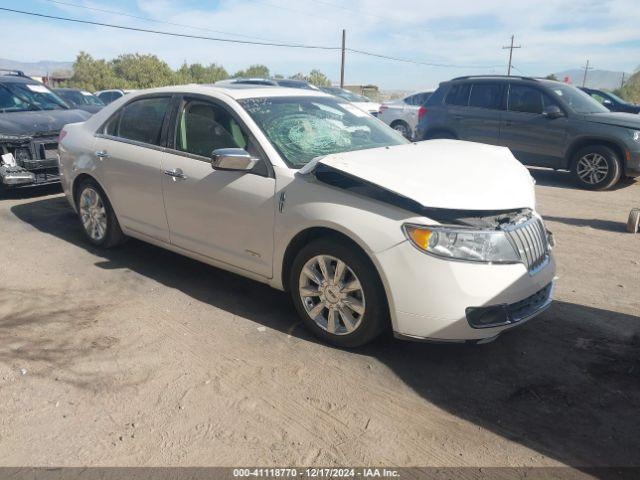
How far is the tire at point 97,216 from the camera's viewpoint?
5.41m

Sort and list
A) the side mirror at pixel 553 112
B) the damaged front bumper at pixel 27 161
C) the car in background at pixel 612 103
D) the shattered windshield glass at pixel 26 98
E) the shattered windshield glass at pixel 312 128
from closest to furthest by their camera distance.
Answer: the shattered windshield glass at pixel 312 128
the damaged front bumper at pixel 27 161
the shattered windshield glass at pixel 26 98
the side mirror at pixel 553 112
the car in background at pixel 612 103

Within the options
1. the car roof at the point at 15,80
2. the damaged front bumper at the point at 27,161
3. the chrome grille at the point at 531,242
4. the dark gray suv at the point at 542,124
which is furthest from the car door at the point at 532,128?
the car roof at the point at 15,80

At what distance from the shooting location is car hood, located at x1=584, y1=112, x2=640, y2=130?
8.96m

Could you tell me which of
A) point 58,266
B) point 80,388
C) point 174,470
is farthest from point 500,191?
point 58,266

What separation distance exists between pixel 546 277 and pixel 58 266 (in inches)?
173

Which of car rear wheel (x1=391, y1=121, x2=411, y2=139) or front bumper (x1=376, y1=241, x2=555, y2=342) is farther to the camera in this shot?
car rear wheel (x1=391, y1=121, x2=411, y2=139)

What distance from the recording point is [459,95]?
35.3 feet

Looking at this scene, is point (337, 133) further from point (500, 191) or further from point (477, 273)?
point (477, 273)

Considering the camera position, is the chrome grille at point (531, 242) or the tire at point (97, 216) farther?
the tire at point (97, 216)

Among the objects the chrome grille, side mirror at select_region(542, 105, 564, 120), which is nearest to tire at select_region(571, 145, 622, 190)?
side mirror at select_region(542, 105, 564, 120)

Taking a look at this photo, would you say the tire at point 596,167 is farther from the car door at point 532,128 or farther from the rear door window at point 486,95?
the rear door window at point 486,95

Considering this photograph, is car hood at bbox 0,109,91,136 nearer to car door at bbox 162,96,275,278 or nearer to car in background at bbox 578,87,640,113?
car door at bbox 162,96,275,278

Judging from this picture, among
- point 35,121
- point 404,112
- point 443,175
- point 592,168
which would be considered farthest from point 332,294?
point 404,112

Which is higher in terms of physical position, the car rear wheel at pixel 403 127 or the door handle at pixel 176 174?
the door handle at pixel 176 174
